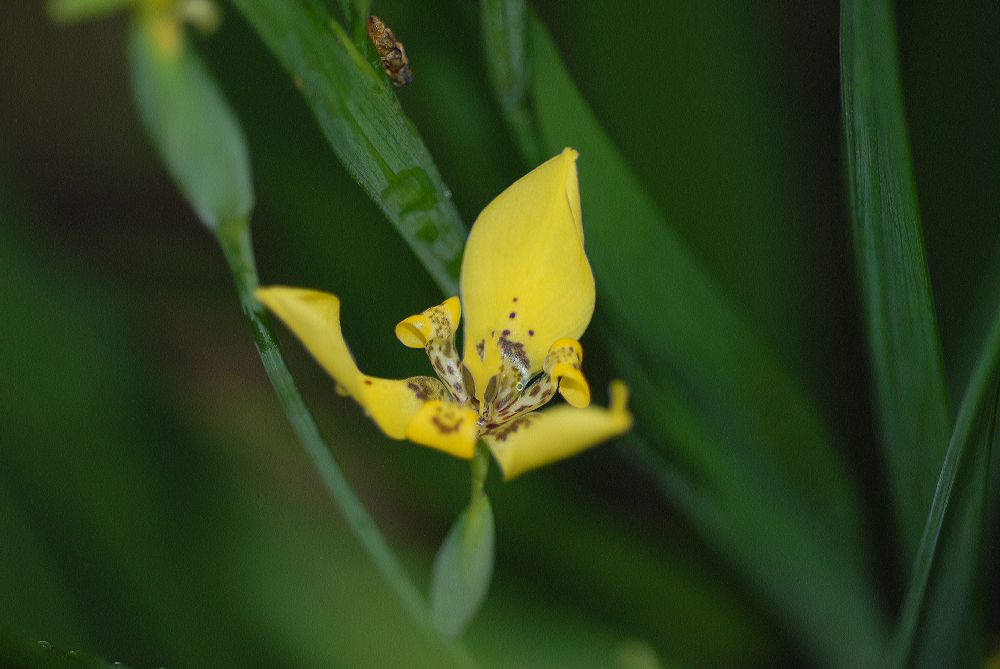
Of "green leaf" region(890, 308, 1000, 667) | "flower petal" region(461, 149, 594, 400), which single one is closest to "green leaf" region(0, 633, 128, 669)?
"flower petal" region(461, 149, 594, 400)

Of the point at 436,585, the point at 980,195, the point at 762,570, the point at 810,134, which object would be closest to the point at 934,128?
the point at 980,195

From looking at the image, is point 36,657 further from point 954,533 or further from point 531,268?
point 954,533

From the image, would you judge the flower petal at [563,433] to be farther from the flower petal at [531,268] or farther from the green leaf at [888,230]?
the green leaf at [888,230]

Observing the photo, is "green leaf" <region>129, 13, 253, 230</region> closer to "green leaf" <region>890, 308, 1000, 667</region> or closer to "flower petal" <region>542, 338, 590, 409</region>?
"flower petal" <region>542, 338, 590, 409</region>

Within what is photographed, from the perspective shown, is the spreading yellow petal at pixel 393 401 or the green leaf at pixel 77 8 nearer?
the green leaf at pixel 77 8

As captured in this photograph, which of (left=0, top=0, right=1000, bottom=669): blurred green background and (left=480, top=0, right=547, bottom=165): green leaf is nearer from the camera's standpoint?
(left=480, top=0, right=547, bottom=165): green leaf

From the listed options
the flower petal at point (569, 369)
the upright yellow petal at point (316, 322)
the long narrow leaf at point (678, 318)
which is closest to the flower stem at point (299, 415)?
the upright yellow petal at point (316, 322)
